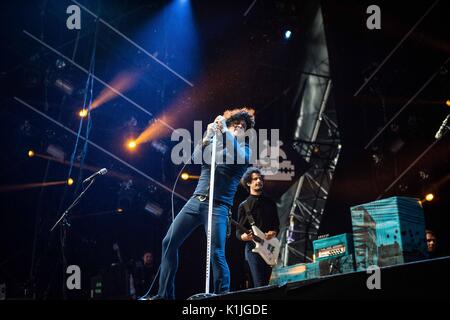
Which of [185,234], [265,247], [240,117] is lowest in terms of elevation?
[185,234]

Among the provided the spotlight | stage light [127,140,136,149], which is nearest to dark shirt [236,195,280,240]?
the spotlight

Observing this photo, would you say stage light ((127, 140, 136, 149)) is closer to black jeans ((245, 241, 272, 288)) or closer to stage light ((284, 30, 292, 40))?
stage light ((284, 30, 292, 40))

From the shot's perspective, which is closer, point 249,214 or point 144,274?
point 249,214

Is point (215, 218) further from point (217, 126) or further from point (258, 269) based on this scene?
point (258, 269)

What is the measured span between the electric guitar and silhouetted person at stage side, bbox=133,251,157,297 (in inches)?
145

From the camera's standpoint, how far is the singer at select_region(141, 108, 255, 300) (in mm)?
3801

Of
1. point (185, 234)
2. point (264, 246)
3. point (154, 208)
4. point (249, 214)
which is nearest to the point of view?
point (185, 234)

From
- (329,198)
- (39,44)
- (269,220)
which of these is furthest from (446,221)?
(39,44)

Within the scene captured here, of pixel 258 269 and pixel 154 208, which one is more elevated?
pixel 154 208

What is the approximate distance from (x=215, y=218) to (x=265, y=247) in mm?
1947

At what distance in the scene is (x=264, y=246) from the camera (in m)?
5.60

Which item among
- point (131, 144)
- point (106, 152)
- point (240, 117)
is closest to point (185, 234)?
point (240, 117)

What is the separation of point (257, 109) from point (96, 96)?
326 cm

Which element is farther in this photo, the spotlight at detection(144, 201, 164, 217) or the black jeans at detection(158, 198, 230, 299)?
the spotlight at detection(144, 201, 164, 217)
